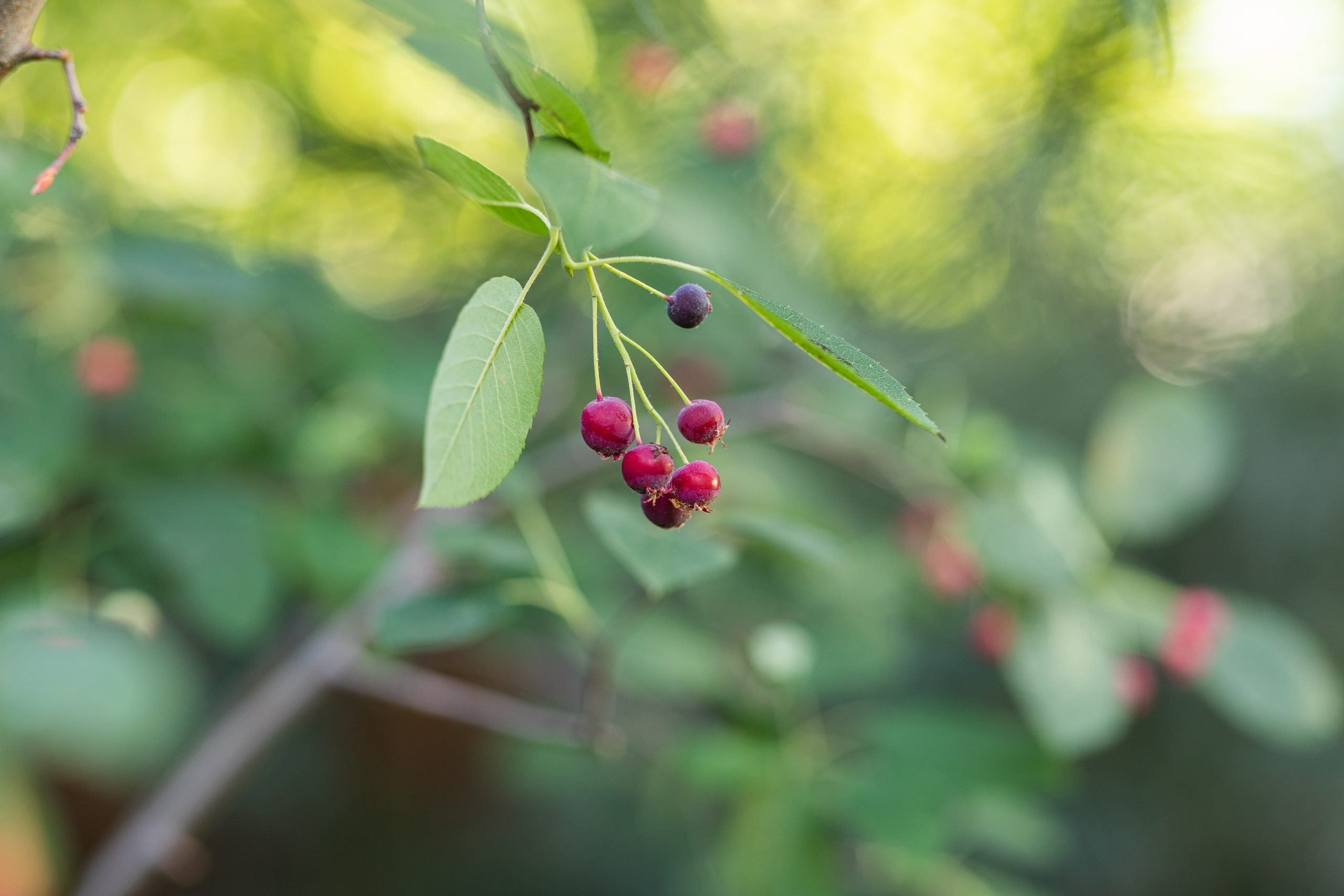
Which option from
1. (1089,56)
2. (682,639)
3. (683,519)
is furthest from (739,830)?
(1089,56)

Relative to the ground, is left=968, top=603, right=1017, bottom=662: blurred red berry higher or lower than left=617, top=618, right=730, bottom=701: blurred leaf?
higher

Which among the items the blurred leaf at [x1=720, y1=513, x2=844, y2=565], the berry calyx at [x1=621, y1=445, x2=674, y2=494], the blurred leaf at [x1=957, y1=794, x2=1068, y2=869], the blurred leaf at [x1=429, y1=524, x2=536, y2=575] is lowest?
the blurred leaf at [x1=957, y1=794, x2=1068, y2=869]

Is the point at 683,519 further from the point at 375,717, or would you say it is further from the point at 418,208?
the point at 375,717

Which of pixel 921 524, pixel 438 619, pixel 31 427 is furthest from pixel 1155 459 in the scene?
pixel 31 427

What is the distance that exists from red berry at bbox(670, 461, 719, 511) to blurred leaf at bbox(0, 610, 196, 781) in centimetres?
52

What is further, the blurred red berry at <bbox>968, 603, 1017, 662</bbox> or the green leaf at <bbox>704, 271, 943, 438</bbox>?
the blurred red berry at <bbox>968, 603, 1017, 662</bbox>

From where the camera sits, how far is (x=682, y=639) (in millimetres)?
1314

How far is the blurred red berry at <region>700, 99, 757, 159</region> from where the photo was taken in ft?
3.95

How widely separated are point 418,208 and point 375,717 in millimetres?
1609

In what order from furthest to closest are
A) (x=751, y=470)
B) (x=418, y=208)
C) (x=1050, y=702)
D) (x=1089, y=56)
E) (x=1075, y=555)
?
(x=418, y=208), (x=751, y=470), (x=1089, y=56), (x=1075, y=555), (x=1050, y=702)

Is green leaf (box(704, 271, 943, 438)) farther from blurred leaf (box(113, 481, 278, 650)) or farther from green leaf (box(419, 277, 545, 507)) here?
blurred leaf (box(113, 481, 278, 650))

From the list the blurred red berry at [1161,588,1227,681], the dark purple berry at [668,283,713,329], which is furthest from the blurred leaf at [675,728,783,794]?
the dark purple berry at [668,283,713,329]

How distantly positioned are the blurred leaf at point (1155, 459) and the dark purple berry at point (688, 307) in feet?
3.19

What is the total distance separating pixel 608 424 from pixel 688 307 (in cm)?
7
